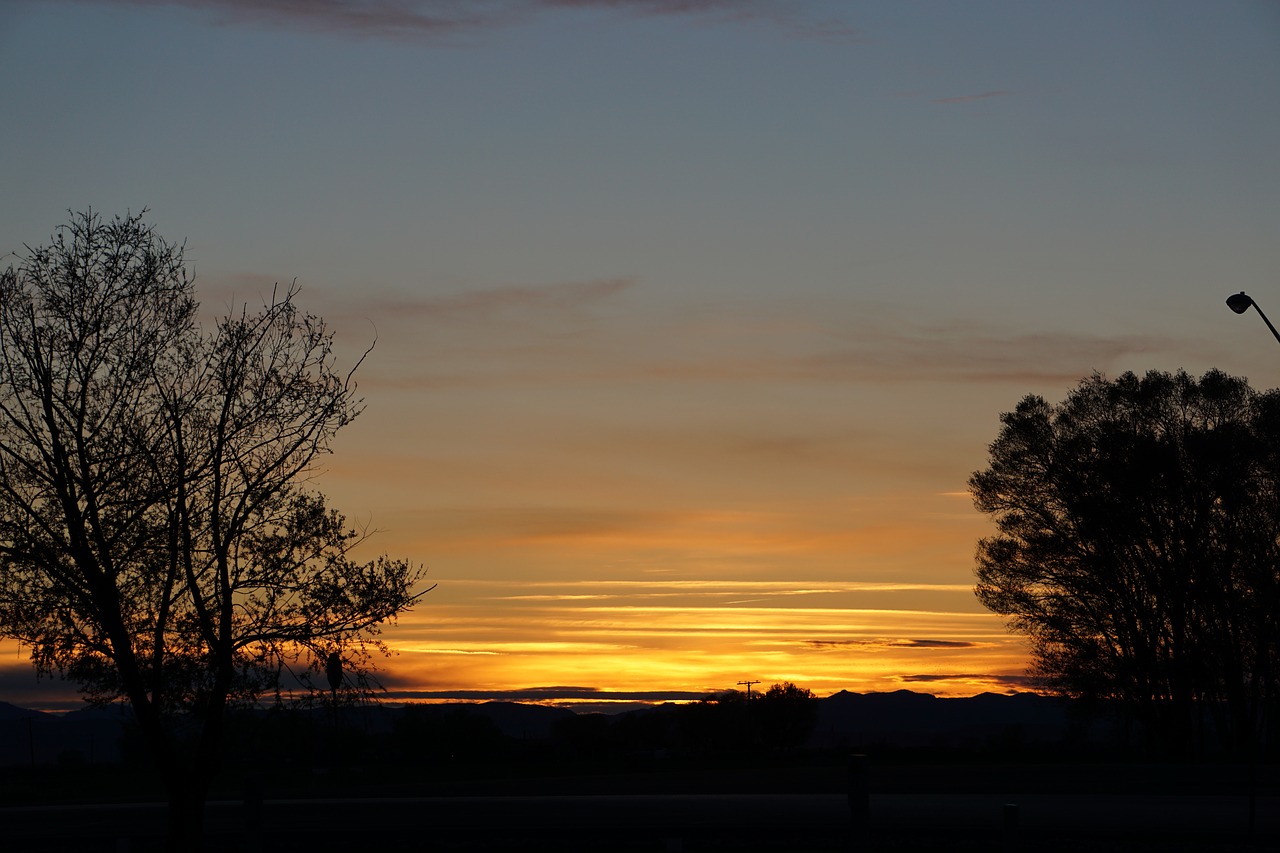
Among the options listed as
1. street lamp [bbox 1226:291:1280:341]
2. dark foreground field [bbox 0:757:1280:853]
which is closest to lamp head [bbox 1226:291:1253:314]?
street lamp [bbox 1226:291:1280:341]

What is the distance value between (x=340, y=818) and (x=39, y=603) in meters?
15.3

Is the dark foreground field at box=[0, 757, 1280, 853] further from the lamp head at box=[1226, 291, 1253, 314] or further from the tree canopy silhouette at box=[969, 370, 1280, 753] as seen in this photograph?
the lamp head at box=[1226, 291, 1253, 314]

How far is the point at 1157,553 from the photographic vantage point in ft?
157

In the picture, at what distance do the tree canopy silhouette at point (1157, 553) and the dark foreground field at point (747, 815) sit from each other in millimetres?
4257

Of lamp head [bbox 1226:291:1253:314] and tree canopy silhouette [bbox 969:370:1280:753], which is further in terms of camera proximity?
tree canopy silhouette [bbox 969:370:1280:753]

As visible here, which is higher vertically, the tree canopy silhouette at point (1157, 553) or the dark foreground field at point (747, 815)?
the tree canopy silhouette at point (1157, 553)

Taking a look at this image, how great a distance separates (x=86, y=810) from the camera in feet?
143

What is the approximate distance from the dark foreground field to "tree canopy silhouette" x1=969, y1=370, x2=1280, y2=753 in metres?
4.26

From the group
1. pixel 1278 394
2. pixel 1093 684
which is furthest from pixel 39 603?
pixel 1278 394

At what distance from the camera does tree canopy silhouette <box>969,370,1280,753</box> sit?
46719 mm

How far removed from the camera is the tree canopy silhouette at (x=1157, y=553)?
4672 cm

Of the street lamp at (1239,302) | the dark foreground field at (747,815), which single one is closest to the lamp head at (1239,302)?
the street lamp at (1239,302)

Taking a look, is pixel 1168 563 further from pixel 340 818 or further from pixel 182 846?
pixel 182 846

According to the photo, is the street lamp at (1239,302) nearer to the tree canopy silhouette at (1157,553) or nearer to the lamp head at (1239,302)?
the lamp head at (1239,302)
